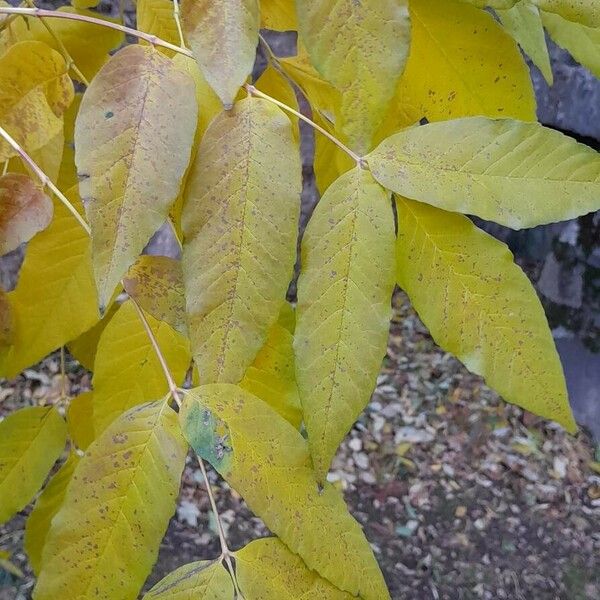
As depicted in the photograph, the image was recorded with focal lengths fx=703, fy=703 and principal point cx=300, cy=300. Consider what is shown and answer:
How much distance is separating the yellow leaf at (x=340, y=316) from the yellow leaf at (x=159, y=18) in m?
0.27

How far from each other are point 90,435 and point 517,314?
0.52 metres

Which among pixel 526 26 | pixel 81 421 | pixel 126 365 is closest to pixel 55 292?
pixel 126 365

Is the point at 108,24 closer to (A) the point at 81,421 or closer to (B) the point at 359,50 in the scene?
(B) the point at 359,50

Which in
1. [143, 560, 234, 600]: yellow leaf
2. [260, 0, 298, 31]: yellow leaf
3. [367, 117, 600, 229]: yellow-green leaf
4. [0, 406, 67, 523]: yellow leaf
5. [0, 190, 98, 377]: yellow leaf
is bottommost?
[0, 406, 67, 523]: yellow leaf

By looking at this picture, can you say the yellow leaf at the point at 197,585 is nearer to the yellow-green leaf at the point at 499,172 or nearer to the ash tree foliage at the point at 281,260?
the ash tree foliage at the point at 281,260

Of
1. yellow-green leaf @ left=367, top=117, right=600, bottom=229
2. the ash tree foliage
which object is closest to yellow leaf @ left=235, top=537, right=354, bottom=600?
the ash tree foliage

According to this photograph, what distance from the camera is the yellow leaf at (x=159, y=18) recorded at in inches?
23.1

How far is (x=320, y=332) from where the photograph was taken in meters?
0.42

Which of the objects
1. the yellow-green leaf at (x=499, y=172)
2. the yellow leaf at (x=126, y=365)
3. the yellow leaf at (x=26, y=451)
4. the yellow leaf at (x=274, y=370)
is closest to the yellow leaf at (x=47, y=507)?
the yellow leaf at (x=26, y=451)

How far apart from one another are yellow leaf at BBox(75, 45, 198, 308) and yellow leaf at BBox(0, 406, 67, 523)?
0.42 metres

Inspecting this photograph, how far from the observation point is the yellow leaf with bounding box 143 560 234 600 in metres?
0.45

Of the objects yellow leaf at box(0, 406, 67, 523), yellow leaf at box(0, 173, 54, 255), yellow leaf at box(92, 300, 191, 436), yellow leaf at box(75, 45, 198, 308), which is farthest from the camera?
yellow leaf at box(0, 406, 67, 523)

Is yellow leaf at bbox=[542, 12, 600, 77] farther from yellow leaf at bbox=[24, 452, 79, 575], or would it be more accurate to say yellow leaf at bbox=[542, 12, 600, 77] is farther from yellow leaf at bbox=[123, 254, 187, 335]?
yellow leaf at bbox=[24, 452, 79, 575]

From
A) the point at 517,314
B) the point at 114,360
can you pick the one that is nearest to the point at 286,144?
the point at 517,314
